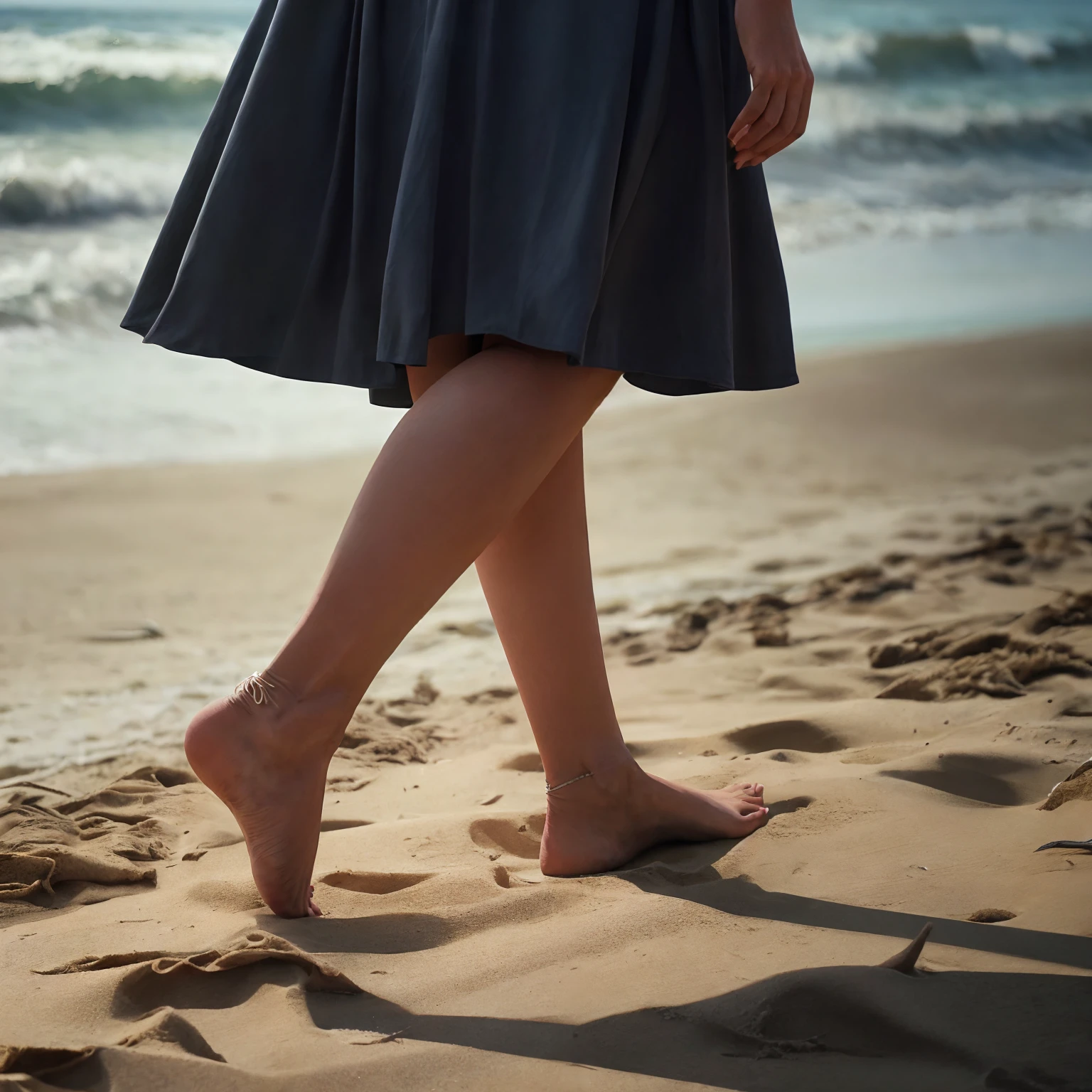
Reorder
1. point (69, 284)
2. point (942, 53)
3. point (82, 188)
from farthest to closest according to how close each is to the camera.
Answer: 1. point (942, 53)
2. point (82, 188)
3. point (69, 284)

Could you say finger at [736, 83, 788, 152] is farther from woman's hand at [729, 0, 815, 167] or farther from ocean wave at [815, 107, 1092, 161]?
ocean wave at [815, 107, 1092, 161]

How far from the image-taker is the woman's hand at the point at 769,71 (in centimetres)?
112

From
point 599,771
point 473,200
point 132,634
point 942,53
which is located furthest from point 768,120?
point 942,53

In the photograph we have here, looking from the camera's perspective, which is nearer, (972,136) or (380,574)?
(380,574)

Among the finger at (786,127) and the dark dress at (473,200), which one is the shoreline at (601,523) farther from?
the finger at (786,127)

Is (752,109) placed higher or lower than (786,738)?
higher

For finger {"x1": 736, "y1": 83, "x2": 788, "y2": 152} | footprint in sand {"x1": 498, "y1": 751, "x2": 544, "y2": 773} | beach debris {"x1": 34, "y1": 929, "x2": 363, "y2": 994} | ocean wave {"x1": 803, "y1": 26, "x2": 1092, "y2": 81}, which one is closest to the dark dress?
finger {"x1": 736, "y1": 83, "x2": 788, "y2": 152}

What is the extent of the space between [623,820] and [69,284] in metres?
5.52

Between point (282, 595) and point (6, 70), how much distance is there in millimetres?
6273

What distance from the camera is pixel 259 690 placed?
1.13 meters

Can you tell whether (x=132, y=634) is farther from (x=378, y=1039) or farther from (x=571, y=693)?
(x=378, y=1039)

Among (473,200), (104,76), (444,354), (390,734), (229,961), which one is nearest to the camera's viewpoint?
(229,961)

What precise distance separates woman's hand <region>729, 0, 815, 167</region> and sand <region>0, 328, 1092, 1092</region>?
73 cm

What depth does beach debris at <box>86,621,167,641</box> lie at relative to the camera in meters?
2.66
